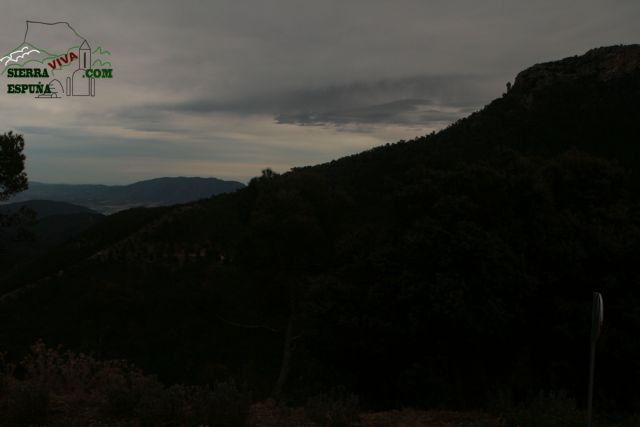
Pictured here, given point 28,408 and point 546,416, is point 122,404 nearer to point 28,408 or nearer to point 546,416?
point 28,408

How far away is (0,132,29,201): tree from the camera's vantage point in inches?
623

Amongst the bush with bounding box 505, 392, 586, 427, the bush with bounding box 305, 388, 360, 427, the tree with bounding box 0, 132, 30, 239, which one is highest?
the tree with bounding box 0, 132, 30, 239

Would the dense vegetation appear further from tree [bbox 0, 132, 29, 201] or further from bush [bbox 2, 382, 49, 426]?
tree [bbox 0, 132, 29, 201]

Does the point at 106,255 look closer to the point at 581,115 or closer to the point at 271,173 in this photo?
the point at 271,173

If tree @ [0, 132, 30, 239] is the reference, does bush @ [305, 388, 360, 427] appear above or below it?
below

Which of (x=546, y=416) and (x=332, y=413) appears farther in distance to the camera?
(x=332, y=413)

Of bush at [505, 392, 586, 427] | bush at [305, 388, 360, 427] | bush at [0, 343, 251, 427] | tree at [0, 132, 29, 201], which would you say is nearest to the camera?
bush at [0, 343, 251, 427]

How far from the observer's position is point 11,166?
1592cm

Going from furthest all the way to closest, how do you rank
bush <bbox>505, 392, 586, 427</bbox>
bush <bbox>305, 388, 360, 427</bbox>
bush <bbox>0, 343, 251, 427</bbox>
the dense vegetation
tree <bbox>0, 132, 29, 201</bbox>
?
tree <bbox>0, 132, 29, 201</bbox> → the dense vegetation → bush <bbox>305, 388, 360, 427</bbox> → bush <bbox>505, 392, 586, 427</bbox> → bush <bbox>0, 343, 251, 427</bbox>

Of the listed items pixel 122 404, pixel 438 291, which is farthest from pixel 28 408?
pixel 438 291

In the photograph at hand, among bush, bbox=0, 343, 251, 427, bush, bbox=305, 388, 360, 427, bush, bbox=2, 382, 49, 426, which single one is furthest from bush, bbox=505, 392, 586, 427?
bush, bbox=2, 382, 49, 426

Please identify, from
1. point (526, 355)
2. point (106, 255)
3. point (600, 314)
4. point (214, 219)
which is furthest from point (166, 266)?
point (600, 314)

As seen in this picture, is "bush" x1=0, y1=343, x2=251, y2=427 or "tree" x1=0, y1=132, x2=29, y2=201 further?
"tree" x1=0, y1=132, x2=29, y2=201

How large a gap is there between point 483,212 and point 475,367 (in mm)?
3925
